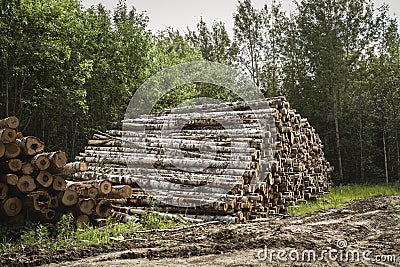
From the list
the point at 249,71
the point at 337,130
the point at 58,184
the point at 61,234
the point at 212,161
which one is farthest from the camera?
the point at 249,71

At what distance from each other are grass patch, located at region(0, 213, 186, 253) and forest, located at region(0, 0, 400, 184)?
777cm

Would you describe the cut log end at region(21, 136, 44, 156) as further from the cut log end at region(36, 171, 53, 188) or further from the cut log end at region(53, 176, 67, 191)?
the cut log end at region(53, 176, 67, 191)

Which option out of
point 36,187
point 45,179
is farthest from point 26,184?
point 45,179

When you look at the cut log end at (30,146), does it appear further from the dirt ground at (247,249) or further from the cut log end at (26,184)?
the dirt ground at (247,249)

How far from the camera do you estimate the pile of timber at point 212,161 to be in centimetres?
945

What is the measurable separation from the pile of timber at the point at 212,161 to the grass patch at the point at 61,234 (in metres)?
1.25

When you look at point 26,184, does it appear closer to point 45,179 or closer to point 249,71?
point 45,179

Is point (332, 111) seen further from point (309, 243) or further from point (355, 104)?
point (309, 243)

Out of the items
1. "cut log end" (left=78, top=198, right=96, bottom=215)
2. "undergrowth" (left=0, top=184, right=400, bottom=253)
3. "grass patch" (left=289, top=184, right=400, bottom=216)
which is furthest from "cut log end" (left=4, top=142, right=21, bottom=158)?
"grass patch" (left=289, top=184, right=400, bottom=216)

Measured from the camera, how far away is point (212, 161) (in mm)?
10258

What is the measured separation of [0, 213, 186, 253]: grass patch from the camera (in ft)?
22.4

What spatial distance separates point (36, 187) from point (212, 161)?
3.94 meters

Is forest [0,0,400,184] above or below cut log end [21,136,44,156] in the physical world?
above

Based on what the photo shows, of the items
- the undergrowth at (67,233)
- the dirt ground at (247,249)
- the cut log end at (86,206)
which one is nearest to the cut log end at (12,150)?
the undergrowth at (67,233)
